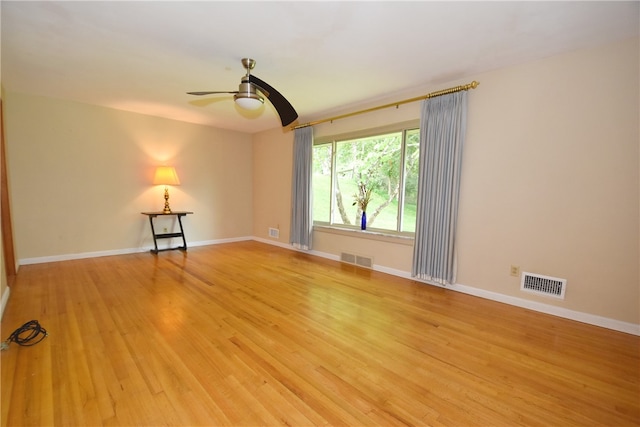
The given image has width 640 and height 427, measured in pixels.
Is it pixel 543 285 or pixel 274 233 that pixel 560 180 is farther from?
pixel 274 233

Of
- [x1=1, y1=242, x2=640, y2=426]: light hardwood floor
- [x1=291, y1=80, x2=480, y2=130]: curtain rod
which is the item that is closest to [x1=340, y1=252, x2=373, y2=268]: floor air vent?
[x1=1, y1=242, x2=640, y2=426]: light hardwood floor

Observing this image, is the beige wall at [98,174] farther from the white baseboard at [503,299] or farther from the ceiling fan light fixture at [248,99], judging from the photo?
the ceiling fan light fixture at [248,99]

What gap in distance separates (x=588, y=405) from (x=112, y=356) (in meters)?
2.87

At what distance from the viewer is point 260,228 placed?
6180 millimetres

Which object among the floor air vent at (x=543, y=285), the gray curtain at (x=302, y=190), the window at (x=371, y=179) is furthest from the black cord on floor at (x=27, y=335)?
the floor air vent at (x=543, y=285)

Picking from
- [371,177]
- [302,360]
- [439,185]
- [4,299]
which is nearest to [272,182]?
[371,177]

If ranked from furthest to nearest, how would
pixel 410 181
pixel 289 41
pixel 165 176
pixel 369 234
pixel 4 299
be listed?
1. pixel 165 176
2. pixel 369 234
3. pixel 410 181
4. pixel 4 299
5. pixel 289 41

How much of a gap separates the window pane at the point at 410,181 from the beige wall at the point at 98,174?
3.84m

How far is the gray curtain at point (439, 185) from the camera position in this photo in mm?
3131

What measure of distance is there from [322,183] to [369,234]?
1.37m

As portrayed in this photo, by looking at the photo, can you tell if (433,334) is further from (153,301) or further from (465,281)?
(153,301)

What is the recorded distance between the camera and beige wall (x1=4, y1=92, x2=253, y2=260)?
389 cm

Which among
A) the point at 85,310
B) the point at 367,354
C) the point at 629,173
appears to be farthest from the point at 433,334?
the point at 85,310

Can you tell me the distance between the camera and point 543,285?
8.80ft
